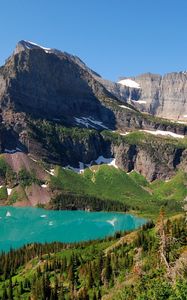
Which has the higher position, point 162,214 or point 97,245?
point 162,214

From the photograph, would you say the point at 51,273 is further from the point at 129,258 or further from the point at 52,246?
the point at 52,246

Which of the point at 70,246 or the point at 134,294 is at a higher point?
the point at 134,294

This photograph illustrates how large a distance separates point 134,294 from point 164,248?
13.2 meters

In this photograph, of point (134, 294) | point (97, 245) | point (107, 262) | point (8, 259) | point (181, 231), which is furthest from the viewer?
point (97, 245)

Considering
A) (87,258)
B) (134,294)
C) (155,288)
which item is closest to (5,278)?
(87,258)

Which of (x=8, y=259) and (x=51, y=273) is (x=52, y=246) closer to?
(x=8, y=259)

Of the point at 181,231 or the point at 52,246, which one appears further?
the point at 52,246

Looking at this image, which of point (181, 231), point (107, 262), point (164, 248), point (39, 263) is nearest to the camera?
point (164, 248)

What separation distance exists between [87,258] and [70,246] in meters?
29.5

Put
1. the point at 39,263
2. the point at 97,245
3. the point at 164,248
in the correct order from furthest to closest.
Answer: the point at 97,245
the point at 39,263
the point at 164,248

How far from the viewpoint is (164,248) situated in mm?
51125

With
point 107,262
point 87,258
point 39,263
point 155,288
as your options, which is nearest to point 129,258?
point 107,262

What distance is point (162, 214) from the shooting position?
53094 mm

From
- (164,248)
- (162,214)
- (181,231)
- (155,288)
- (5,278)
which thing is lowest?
(5,278)
